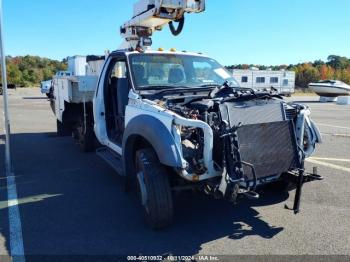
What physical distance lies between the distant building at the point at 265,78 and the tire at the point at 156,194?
30140 mm

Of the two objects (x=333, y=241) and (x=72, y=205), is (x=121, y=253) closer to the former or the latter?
(x=72, y=205)

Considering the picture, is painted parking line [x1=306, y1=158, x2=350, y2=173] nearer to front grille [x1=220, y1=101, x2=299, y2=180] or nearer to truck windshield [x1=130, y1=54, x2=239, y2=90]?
truck windshield [x1=130, y1=54, x2=239, y2=90]

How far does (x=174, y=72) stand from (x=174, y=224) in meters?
2.32

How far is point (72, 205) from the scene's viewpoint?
15.4 ft

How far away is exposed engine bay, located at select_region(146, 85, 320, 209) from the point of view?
3.52 meters

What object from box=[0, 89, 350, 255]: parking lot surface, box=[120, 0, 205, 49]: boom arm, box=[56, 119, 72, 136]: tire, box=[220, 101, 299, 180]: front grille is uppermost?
box=[120, 0, 205, 49]: boom arm

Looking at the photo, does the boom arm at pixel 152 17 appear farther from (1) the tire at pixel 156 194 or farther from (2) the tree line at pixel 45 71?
(2) the tree line at pixel 45 71

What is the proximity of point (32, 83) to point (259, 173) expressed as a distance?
Result: 210 feet

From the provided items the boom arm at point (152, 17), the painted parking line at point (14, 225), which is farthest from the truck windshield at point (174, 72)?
the painted parking line at point (14, 225)

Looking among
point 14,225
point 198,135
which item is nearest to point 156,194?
point 198,135

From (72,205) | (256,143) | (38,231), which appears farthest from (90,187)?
(256,143)

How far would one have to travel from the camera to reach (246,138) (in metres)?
3.66

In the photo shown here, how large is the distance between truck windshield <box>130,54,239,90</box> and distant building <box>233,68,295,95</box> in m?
28.0

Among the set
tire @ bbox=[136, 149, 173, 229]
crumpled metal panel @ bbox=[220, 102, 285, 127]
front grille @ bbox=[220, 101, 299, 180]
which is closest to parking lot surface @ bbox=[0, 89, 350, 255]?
tire @ bbox=[136, 149, 173, 229]
